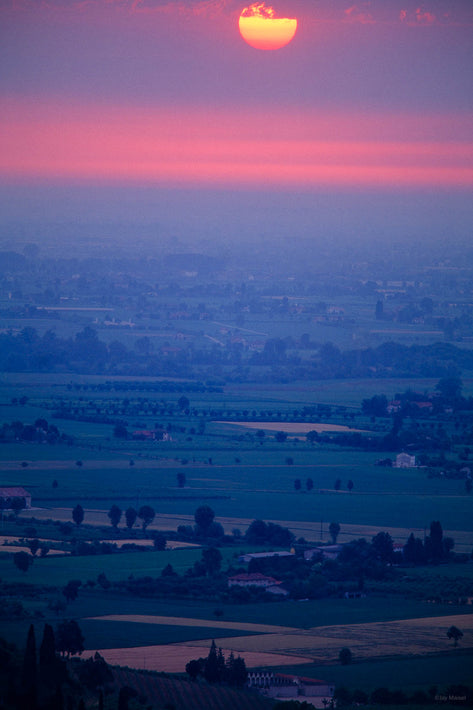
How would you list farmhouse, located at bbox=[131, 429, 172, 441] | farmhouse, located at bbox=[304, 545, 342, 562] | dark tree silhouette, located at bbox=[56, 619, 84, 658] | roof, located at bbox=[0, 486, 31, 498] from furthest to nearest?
farmhouse, located at bbox=[131, 429, 172, 441] < roof, located at bbox=[0, 486, 31, 498] < farmhouse, located at bbox=[304, 545, 342, 562] < dark tree silhouette, located at bbox=[56, 619, 84, 658]

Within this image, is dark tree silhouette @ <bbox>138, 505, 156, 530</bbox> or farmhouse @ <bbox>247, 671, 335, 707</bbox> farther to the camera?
dark tree silhouette @ <bbox>138, 505, 156, 530</bbox>

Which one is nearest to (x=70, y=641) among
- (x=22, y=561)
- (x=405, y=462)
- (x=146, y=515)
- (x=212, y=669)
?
(x=212, y=669)

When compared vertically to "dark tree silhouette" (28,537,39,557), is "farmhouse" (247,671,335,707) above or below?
below

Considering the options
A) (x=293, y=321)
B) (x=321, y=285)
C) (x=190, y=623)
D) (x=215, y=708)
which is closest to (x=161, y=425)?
(x=190, y=623)

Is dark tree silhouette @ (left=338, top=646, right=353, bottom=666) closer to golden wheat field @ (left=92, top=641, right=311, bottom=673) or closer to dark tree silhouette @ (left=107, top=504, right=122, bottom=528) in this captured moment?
golden wheat field @ (left=92, top=641, right=311, bottom=673)

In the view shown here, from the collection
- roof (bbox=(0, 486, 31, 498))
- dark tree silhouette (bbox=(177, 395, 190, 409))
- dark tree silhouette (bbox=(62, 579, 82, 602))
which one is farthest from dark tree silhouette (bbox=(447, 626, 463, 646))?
dark tree silhouette (bbox=(177, 395, 190, 409))

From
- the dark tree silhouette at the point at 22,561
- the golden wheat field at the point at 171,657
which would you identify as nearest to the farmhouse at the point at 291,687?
the golden wheat field at the point at 171,657

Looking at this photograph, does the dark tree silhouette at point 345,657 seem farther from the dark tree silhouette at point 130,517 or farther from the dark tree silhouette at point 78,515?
the dark tree silhouette at point 78,515
